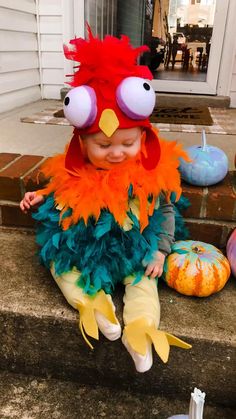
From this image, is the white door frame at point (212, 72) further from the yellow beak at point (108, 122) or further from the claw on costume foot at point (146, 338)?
the claw on costume foot at point (146, 338)

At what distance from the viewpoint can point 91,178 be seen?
1.19m

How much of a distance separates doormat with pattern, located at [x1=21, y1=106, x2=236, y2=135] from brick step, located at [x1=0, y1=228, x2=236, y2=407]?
1428 mm

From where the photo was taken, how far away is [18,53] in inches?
122

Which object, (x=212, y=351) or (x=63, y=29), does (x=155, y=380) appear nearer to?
(x=212, y=351)

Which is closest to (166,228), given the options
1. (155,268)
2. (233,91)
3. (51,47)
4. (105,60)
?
(155,268)

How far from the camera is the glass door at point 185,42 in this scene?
3.40 meters

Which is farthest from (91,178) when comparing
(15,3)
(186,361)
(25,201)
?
(15,3)

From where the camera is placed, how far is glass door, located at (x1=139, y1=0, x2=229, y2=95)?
3402 mm

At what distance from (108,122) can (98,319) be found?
0.57 meters

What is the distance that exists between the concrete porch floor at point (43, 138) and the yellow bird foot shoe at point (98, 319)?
0.97 metres

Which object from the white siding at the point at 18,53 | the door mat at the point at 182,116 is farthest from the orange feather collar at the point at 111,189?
the white siding at the point at 18,53

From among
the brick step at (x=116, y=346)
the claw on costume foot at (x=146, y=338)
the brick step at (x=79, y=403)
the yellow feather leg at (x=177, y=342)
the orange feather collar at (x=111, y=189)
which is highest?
the orange feather collar at (x=111, y=189)

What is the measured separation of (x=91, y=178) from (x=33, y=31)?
8.76 ft

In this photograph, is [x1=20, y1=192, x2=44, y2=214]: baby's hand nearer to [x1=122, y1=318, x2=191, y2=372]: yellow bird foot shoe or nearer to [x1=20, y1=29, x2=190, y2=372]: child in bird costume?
[x1=20, y1=29, x2=190, y2=372]: child in bird costume
